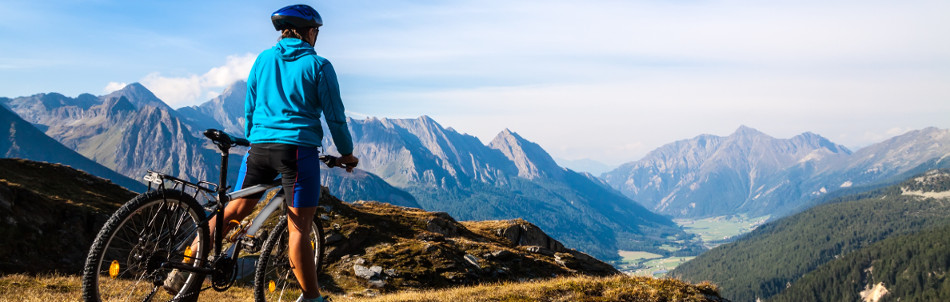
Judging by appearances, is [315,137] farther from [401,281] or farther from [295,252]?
[401,281]

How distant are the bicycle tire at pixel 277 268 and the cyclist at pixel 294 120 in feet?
3.73

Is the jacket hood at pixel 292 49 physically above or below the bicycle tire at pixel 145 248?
above

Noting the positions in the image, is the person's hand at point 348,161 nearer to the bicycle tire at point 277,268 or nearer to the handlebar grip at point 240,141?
the handlebar grip at point 240,141

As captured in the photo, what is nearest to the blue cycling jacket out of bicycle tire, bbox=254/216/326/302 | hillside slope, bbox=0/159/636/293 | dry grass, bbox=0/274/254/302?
bicycle tire, bbox=254/216/326/302

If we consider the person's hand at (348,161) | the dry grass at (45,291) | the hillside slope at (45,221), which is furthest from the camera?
the hillside slope at (45,221)

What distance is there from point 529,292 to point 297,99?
22.7ft

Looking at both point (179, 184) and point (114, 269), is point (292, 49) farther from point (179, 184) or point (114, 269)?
point (114, 269)

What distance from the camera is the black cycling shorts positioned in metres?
7.41

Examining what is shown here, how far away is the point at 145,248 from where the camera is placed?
23.8ft

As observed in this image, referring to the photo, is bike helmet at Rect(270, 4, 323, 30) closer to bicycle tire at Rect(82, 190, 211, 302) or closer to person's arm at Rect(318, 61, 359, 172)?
person's arm at Rect(318, 61, 359, 172)

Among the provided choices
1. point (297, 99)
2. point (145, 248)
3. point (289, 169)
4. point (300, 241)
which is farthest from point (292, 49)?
point (145, 248)

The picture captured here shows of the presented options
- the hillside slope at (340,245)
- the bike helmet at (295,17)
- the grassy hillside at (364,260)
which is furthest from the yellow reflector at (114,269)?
the hillside slope at (340,245)

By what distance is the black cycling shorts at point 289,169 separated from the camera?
292 inches

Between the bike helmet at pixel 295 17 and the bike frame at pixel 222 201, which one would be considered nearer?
the bike frame at pixel 222 201
